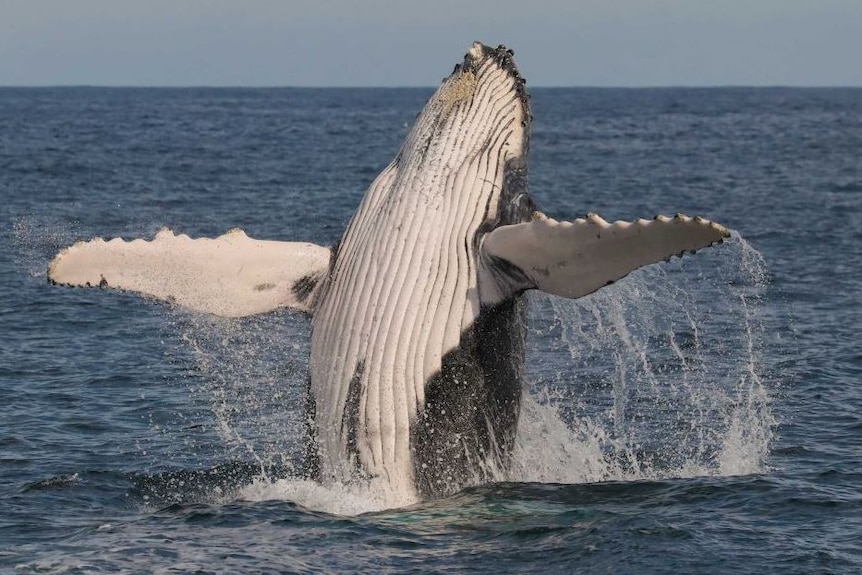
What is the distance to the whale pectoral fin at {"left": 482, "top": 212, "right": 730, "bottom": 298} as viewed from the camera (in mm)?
10070

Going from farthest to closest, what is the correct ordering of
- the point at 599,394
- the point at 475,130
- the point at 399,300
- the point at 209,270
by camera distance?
1. the point at 599,394
2. the point at 475,130
3. the point at 209,270
4. the point at 399,300

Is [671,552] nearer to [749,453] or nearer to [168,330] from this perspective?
[749,453]

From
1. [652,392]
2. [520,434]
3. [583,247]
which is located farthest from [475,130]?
[652,392]

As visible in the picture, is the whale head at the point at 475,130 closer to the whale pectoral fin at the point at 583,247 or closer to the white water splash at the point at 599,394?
the whale pectoral fin at the point at 583,247

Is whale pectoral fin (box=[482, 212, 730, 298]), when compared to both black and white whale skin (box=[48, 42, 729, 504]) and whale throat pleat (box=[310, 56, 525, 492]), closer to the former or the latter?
black and white whale skin (box=[48, 42, 729, 504])

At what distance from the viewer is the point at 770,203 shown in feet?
142

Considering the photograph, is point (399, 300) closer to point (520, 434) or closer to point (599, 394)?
point (520, 434)

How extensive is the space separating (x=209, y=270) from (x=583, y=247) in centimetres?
325

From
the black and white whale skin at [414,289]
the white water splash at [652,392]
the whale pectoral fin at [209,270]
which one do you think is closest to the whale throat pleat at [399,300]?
the black and white whale skin at [414,289]

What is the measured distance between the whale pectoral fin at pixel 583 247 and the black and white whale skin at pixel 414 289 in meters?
0.02

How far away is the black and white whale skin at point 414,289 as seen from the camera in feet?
37.4

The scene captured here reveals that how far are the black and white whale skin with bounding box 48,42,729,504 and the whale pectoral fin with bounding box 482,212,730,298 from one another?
22 mm

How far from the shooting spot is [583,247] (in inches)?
419

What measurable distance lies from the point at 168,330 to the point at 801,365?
9136 mm
